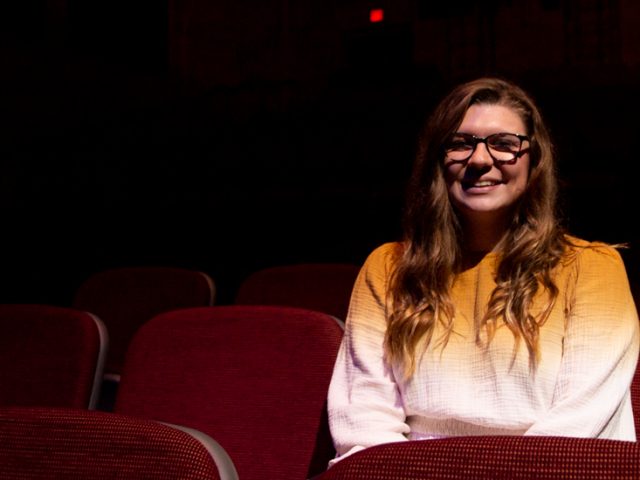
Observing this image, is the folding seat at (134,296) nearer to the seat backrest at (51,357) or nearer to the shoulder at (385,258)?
the seat backrest at (51,357)

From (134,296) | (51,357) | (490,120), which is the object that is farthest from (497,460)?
(134,296)

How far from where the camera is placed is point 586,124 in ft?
7.75

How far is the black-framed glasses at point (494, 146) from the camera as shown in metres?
0.80

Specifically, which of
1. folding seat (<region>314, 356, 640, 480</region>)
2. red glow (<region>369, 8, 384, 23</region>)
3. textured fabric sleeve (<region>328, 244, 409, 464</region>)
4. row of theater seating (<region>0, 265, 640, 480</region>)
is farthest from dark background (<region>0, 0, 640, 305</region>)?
folding seat (<region>314, 356, 640, 480</region>)

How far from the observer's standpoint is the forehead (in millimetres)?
812

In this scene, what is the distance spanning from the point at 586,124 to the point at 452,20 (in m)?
3.40

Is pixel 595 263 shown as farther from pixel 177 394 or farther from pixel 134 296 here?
pixel 134 296

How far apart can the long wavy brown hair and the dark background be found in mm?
160

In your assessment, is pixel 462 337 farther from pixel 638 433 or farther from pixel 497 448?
pixel 497 448

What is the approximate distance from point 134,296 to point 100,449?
108 centimetres

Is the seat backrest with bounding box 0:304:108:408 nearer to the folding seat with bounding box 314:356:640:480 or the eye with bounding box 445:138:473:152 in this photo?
the eye with bounding box 445:138:473:152

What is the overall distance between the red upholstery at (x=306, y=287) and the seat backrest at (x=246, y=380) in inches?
14.4

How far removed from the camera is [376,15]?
5.80 m

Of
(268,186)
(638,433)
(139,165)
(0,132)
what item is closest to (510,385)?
(638,433)
